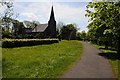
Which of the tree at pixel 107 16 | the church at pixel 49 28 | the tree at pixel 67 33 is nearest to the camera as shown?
the tree at pixel 107 16

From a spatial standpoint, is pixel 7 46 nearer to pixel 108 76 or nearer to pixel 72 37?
pixel 108 76

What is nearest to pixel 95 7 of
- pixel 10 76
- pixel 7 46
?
pixel 7 46

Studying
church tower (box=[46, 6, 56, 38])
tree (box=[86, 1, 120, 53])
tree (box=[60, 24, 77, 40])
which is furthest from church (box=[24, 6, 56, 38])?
tree (box=[86, 1, 120, 53])

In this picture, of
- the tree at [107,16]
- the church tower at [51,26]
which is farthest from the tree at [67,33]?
the tree at [107,16]

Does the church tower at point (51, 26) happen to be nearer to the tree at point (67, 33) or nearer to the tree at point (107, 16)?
the tree at point (67, 33)

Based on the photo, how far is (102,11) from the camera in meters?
28.9

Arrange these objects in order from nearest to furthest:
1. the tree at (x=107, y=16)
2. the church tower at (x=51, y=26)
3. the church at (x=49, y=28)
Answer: the tree at (x=107, y=16) → the church at (x=49, y=28) → the church tower at (x=51, y=26)

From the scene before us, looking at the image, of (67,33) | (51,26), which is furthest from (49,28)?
(67,33)

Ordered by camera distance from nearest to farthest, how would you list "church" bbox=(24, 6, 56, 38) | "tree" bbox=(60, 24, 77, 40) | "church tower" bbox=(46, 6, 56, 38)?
"church" bbox=(24, 6, 56, 38) → "church tower" bbox=(46, 6, 56, 38) → "tree" bbox=(60, 24, 77, 40)

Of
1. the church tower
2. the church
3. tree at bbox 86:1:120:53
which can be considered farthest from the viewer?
the church tower

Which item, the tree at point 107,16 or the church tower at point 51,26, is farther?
the church tower at point 51,26

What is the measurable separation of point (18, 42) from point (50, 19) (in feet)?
210

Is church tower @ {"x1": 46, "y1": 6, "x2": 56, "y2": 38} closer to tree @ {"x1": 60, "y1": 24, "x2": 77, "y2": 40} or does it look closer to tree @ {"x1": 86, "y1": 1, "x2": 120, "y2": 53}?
tree @ {"x1": 60, "y1": 24, "x2": 77, "y2": 40}

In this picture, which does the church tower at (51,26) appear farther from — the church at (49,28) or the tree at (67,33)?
the tree at (67,33)
